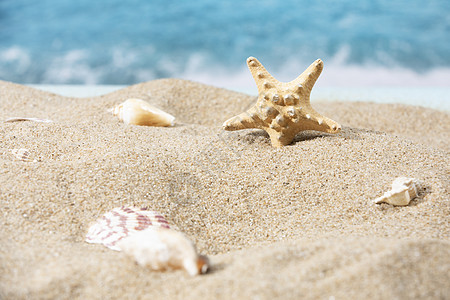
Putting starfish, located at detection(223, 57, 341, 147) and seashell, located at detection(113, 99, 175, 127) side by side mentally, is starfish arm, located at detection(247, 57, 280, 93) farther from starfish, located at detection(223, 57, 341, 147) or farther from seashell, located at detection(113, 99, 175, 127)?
seashell, located at detection(113, 99, 175, 127)

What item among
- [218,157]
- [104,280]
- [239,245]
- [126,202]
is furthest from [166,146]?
[104,280]

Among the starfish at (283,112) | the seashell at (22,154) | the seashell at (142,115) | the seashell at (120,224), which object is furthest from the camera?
the seashell at (142,115)

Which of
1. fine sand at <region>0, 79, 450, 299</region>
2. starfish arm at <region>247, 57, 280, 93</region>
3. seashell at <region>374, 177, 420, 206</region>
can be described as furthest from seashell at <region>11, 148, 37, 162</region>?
seashell at <region>374, 177, 420, 206</region>

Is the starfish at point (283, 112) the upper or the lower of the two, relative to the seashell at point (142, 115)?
upper

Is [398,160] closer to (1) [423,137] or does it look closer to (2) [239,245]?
(2) [239,245]

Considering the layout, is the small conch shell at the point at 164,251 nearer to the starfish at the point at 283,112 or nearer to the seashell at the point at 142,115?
the starfish at the point at 283,112

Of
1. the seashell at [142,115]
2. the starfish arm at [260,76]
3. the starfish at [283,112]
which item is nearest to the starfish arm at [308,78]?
the starfish at [283,112]

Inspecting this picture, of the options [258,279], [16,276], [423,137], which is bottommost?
[423,137]
